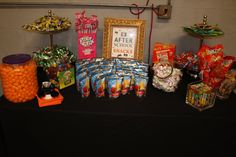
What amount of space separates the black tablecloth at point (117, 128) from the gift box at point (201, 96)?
35 millimetres

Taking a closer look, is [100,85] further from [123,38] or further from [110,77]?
[123,38]

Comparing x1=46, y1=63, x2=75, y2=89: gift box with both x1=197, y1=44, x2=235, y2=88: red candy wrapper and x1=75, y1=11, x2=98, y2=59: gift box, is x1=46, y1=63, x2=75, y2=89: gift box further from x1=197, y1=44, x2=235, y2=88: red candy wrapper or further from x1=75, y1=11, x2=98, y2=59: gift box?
x1=197, y1=44, x2=235, y2=88: red candy wrapper

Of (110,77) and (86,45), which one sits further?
(86,45)

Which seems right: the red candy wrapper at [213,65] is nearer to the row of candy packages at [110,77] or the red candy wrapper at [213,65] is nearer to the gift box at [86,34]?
the row of candy packages at [110,77]

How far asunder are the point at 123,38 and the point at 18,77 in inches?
26.6

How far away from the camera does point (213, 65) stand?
126 centimetres

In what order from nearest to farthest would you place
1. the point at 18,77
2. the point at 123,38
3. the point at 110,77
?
the point at 18,77 → the point at 110,77 → the point at 123,38

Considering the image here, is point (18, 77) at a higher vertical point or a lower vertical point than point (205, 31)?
lower

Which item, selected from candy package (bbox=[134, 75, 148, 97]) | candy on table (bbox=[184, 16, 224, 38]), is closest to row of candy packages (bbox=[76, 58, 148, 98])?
candy package (bbox=[134, 75, 148, 97])

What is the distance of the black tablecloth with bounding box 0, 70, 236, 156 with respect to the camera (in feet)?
3.70

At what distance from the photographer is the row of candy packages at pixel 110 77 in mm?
1214

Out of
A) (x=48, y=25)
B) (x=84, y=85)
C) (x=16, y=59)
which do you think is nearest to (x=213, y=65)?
(x=84, y=85)

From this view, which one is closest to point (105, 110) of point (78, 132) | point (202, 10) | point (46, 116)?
point (78, 132)

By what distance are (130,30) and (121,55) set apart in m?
0.17
